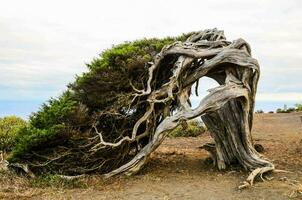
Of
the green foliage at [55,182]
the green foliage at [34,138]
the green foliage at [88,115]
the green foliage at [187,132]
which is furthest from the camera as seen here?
the green foliage at [187,132]

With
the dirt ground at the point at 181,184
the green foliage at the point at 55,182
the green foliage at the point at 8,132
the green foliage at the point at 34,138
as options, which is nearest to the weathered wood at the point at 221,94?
the dirt ground at the point at 181,184

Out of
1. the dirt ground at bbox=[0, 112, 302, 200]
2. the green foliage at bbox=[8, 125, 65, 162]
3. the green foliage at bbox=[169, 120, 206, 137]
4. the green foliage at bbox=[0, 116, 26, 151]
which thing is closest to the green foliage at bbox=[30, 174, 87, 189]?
the dirt ground at bbox=[0, 112, 302, 200]

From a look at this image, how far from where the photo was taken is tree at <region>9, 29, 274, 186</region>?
11.8 m

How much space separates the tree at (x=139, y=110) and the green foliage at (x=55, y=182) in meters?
0.50

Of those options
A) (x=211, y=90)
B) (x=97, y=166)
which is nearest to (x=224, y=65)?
(x=211, y=90)

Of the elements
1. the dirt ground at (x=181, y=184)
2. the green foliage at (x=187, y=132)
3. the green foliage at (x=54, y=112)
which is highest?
the green foliage at (x=54, y=112)

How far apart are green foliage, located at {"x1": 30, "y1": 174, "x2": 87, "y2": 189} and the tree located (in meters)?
0.50

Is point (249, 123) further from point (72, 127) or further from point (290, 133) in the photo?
point (290, 133)

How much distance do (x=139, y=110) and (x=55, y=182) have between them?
9.02 ft

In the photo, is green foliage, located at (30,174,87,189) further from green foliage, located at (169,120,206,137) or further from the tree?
green foliage, located at (169,120,206,137)

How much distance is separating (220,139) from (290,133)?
30.6 feet

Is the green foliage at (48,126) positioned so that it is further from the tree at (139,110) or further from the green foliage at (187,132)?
the green foliage at (187,132)

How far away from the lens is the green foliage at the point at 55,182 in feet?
36.9

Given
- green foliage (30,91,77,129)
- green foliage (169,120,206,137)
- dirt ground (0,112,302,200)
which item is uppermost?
green foliage (30,91,77,129)
